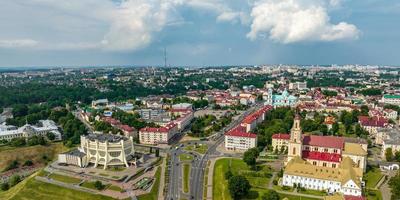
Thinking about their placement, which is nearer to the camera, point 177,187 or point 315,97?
point 177,187

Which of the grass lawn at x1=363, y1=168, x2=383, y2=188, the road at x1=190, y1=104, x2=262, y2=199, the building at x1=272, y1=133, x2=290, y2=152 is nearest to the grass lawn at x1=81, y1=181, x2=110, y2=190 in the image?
the road at x1=190, y1=104, x2=262, y2=199

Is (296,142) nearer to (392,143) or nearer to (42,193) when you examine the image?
(392,143)

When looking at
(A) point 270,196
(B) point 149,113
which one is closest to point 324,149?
(A) point 270,196

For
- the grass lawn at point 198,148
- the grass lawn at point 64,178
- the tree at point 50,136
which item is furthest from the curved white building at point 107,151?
the tree at point 50,136

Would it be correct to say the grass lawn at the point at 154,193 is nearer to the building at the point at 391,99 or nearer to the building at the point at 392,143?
the building at the point at 392,143

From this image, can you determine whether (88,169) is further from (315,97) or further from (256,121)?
(315,97)

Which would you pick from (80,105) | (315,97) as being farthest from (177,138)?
(315,97)

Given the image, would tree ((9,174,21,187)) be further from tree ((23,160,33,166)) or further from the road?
the road

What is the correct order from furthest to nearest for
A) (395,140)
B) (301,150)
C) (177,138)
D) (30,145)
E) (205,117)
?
1. (205,117)
2. (177,138)
3. (30,145)
4. (395,140)
5. (301,150)
